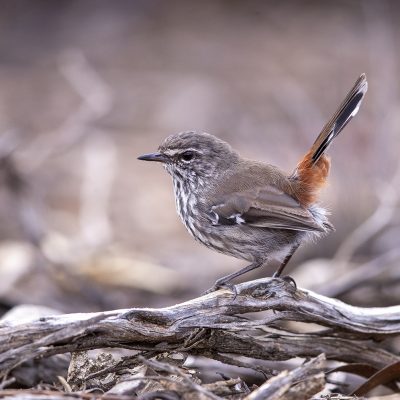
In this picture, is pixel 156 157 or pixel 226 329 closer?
pixel 226 329

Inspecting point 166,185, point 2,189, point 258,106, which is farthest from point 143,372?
point 258,106

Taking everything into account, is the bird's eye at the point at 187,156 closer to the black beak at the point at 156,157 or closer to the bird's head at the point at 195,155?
the bird's head at the point at 195,155

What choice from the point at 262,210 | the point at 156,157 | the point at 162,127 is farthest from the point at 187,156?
the point at 162,127

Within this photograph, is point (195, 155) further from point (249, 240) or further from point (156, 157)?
point (249, 240)

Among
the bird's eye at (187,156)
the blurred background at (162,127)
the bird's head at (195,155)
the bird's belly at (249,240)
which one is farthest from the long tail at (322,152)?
the blurred background at (162,127)

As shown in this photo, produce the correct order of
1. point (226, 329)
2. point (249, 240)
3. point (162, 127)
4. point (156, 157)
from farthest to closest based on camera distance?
point (162, 127) < point (156, 157) < point (249, 240) < point (226, 329)

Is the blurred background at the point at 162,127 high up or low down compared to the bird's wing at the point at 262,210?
up

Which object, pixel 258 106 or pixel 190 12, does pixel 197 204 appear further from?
pixel 190 12

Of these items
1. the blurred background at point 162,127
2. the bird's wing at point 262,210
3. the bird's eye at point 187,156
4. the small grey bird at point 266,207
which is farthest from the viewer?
the blurred background at point 162,127
